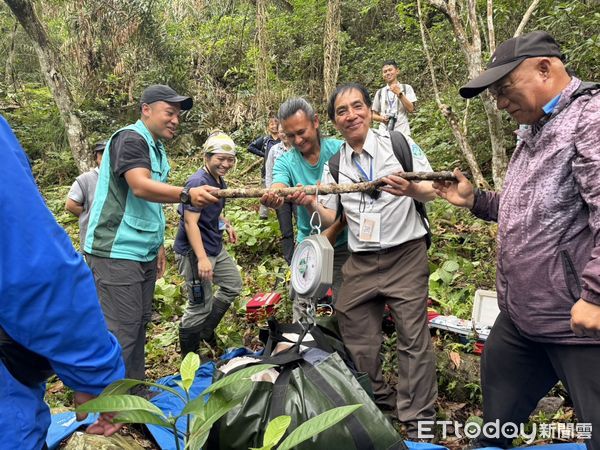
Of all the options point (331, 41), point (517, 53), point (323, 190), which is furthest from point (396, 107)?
point (517, 53)

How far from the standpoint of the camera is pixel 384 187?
306 cm

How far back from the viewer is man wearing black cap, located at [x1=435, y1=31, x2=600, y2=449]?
201 centimetres

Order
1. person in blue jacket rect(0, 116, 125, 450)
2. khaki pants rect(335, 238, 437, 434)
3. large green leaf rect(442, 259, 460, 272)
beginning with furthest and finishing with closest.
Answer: large green leaf rect(442, 259, 460, 272) → khaki pants rect(335, 238, 437, 434) → person in blue jacket rect(0, 116, 125, 450)

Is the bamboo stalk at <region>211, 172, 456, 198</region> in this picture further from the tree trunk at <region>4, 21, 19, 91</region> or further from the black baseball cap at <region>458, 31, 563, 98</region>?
the tree trunk at <region>4, 21, 19, 91</region>

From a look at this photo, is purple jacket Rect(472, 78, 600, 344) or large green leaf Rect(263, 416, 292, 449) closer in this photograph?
large green leaf Rect(263, 416, 292, 449)

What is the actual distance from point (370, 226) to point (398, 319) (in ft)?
2.19

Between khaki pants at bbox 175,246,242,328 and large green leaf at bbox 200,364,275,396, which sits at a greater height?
large green leaf at bbox 200,364,275,396

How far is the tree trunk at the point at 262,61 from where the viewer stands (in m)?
9.08

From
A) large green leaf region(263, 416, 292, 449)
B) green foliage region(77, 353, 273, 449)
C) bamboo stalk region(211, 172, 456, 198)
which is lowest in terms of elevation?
large green leaf region(263, 416, 292, 449)

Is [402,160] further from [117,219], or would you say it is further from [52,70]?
[52,70]

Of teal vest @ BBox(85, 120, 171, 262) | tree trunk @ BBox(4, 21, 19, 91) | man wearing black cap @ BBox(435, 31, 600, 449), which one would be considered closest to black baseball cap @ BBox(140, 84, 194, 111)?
teal vest @ BBox(85, 120, 171, 262)

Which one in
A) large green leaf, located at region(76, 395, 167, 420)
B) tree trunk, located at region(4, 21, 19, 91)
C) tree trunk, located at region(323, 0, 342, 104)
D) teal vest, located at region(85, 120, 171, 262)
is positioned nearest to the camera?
large green leaf, located at region(76, 395, 167, 420)

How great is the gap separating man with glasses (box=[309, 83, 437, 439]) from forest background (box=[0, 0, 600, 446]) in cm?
55

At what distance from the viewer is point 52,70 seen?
957 cm
